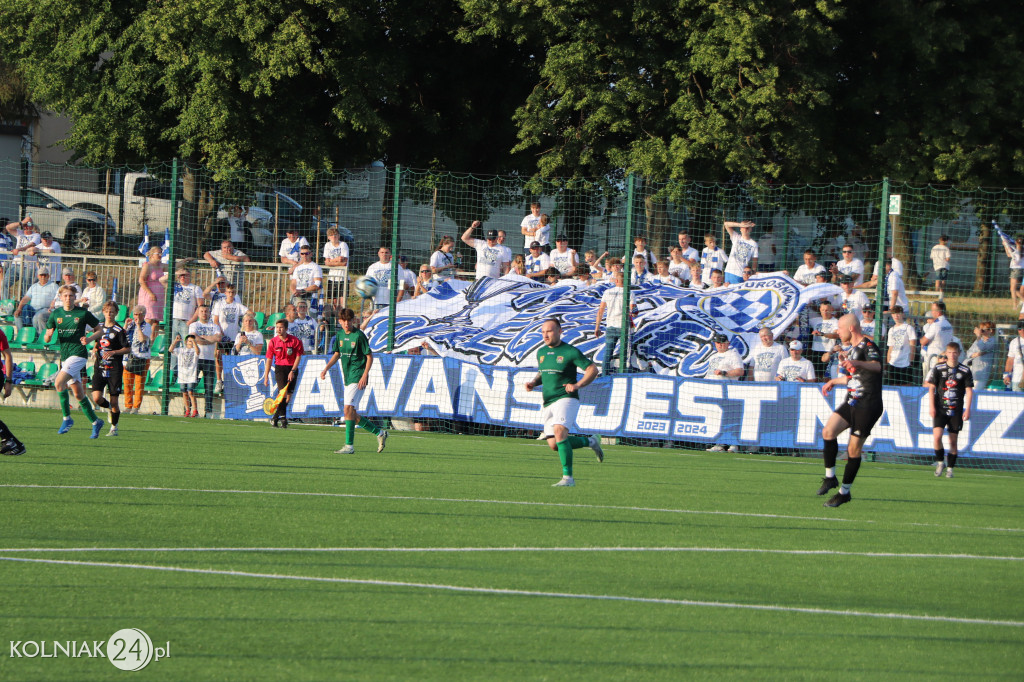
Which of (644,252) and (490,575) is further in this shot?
(644,252)

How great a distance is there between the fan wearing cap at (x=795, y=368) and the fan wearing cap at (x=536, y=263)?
17.3 ft

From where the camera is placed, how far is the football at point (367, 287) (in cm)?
2181

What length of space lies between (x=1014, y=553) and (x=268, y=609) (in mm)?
6172

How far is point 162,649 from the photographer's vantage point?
5.26 m

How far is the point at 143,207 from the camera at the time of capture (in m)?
29.6

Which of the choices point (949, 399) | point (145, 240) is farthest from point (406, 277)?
point (949, 399)

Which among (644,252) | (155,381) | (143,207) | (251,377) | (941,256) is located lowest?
(155,381)

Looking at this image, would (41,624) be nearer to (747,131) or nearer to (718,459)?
(718,459)

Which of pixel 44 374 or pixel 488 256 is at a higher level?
pixel 488 256

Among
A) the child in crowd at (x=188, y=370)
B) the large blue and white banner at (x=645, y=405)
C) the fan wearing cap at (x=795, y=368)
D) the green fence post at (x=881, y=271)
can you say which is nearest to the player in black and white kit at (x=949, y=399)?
the large blue and white banner at (x=645, y=405)

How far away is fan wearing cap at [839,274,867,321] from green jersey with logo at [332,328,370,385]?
8416 millimetres

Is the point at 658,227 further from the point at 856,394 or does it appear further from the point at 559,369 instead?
the point at 856,394

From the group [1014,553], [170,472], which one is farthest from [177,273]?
[1014,553]

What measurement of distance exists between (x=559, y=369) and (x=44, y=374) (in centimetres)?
1362
